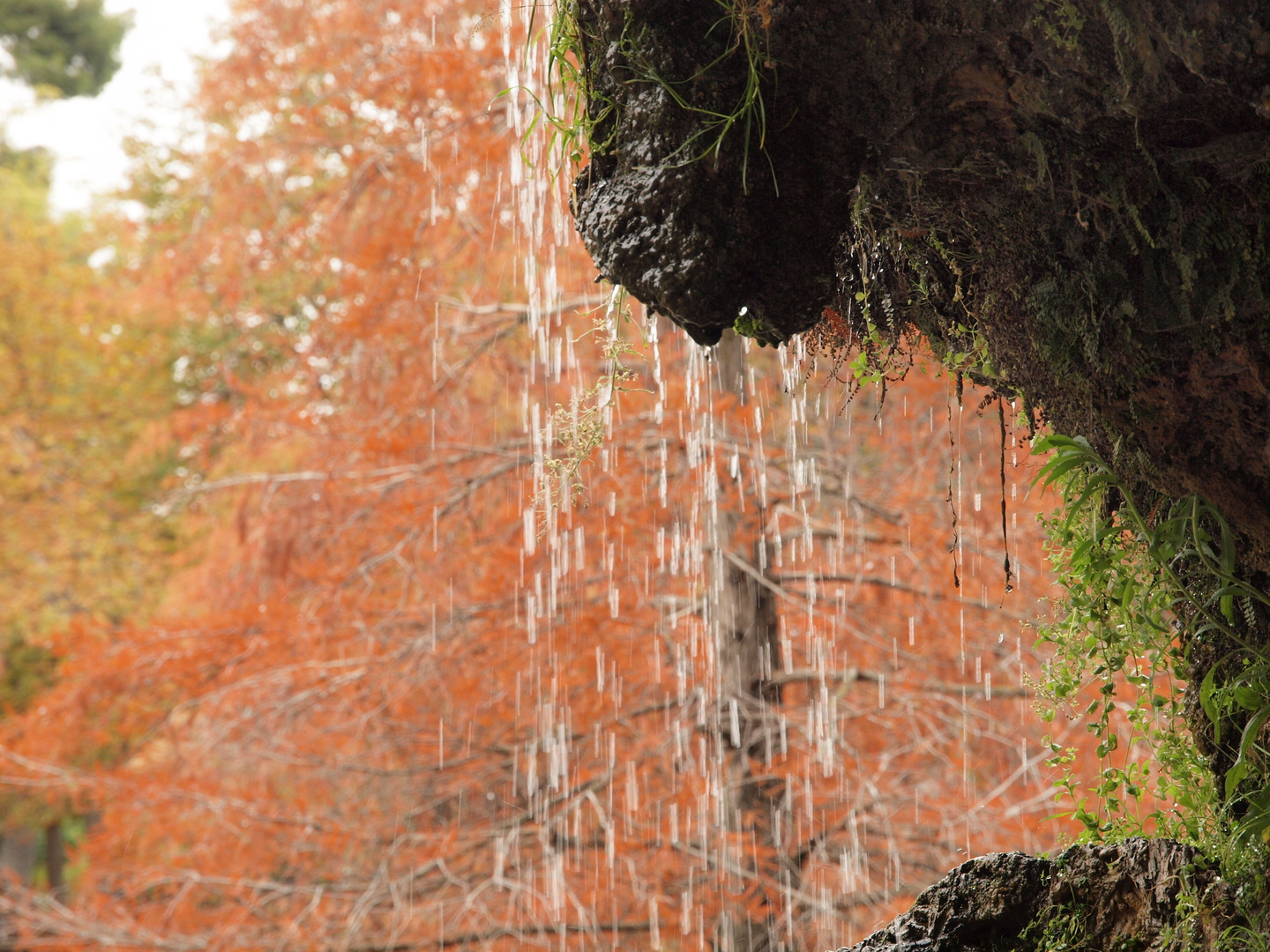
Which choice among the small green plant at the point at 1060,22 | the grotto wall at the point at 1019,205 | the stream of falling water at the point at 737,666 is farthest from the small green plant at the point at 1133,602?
the stream of falling water at the point at 737,666

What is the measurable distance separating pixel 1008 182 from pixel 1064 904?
1095mm

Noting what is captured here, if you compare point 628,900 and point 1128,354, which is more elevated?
point 1128,354

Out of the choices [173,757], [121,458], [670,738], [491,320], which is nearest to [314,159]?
[491,320]

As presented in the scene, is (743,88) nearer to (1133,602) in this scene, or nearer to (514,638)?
(1133,602)

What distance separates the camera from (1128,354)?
4.53ft

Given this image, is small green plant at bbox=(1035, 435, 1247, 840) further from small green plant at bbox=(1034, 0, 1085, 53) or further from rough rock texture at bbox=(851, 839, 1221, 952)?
small green plant at bbox=(1034, 0, 1085, 53)

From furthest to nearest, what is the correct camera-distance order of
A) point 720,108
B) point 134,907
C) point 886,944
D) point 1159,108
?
point 134,907, point 886,944, point 720,108, point 1159,108

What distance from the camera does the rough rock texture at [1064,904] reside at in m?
1.50

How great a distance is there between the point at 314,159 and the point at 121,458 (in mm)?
8403

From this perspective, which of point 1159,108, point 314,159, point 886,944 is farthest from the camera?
point 314,159

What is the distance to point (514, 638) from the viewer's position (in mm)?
5320

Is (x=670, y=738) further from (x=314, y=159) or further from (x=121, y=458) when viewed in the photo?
(x=121, y=458)

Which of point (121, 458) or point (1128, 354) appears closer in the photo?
point (1128, 354)

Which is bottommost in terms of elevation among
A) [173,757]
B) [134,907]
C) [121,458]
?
[134,907]
